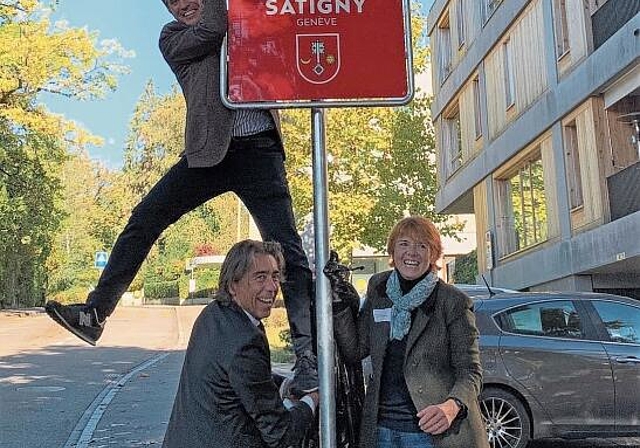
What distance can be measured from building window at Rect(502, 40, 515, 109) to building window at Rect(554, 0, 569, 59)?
2621 millimetres

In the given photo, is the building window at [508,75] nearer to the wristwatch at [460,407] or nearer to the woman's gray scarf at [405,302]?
the woman's gray scarf at [405,302]

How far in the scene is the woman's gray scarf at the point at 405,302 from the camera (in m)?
3.10

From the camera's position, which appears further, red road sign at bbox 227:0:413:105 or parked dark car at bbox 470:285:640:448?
parked dark car at bbox 470:285:640:448

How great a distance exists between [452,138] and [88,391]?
609 inches

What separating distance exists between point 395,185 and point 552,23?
8.47 metres

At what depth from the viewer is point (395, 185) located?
81.6 ft

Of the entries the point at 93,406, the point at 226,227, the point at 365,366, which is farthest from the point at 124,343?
the point at 226,227

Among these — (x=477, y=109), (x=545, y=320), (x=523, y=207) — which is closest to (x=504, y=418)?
(x=545, y=320)

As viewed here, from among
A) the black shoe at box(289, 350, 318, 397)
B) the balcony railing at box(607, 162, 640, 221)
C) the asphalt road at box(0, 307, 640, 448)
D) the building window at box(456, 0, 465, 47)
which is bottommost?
the asphalt road at box(0, 307, 640, 448)

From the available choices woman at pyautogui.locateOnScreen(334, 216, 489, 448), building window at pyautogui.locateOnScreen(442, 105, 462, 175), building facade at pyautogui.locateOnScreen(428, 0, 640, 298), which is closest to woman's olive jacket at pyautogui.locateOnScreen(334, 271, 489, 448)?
woman at pyautogui.locateOnScreen(334, 216, 489, 448)

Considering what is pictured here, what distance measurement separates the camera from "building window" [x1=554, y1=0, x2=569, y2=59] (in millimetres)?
17172

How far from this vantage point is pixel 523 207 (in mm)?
20141

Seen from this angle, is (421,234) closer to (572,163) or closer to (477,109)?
(572,163)

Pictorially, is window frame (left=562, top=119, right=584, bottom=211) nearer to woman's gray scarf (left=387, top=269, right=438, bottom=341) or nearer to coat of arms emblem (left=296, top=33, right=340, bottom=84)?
woman's gray scarf (left=387, top=269, right=438, bottom=341)
